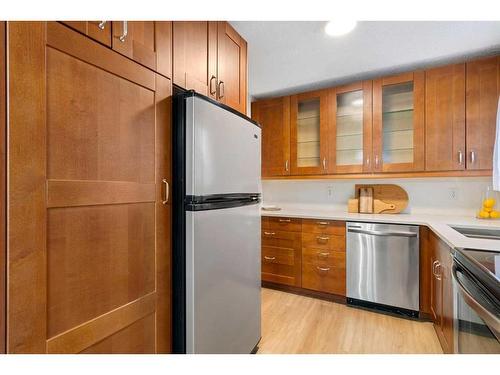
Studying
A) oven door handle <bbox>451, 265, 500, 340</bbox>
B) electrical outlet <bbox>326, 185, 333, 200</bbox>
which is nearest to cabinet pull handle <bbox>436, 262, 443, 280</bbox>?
oven door handle <bbox>451, 265, 500, 340</bbox>

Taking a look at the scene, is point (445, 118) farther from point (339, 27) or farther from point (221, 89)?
point (221, 89)

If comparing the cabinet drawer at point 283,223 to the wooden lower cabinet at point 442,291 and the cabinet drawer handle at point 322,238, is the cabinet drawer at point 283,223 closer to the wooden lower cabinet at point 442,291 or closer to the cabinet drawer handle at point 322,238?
the cabinet drawer handle at point 322,238

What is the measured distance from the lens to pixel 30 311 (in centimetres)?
71

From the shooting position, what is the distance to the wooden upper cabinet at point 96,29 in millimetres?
813

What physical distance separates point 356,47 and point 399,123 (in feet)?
3.01

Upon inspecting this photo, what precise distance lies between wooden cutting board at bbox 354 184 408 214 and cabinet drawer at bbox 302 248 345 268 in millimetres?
694

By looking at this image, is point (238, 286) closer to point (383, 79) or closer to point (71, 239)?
point (71, 239)

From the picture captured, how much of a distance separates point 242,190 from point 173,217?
47 cm

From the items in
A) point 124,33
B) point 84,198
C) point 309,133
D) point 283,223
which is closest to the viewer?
point 84,198

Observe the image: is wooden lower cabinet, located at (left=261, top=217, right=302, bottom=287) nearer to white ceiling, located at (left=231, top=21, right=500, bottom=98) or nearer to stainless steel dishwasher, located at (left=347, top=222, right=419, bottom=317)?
stainless steel dishwasher, located at (left=347, top=222, right=419, bottom=317)

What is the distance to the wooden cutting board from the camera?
271 centimetres

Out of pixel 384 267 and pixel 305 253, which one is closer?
pixel 384 267

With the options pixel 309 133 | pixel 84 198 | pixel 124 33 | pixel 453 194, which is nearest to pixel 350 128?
pixel 309 133

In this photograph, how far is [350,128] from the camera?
2.75m
